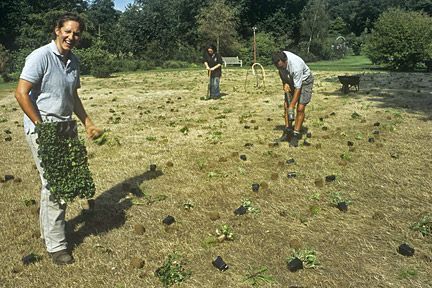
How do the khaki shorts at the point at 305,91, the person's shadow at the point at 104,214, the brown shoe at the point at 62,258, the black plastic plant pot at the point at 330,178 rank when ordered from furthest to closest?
the khaki shorts at the point at 305,91
the black plastic plant pot at the point at 330,178
the person's shadow at the point at 104,214
the brown shoe at the point at 62,258

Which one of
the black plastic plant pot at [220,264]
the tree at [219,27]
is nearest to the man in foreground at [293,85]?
the black plastic plant pot at [220,264]

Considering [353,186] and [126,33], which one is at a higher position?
A: [126,33]

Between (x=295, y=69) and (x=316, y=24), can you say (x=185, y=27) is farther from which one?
(x=295, y=69)

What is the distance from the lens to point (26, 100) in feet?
13.9

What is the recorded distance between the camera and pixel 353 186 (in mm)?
6832

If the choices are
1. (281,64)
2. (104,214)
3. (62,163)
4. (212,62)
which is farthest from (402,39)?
(62,163)

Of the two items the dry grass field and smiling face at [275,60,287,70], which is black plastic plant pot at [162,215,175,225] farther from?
smiling face at [275,60,287,70]

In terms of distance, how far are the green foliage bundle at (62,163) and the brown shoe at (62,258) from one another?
0.72 meters

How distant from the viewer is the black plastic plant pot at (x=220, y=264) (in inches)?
176

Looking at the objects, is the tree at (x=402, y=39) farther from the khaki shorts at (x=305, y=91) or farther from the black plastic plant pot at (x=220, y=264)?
the black plastic plant pot at (x=220, y=264)

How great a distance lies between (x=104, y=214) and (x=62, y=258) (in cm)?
140

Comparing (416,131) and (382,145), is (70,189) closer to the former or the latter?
(382,145)

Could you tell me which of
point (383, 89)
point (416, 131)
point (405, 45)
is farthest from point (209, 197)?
point (405, 45)

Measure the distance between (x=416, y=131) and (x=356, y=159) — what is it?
11.0 feet
